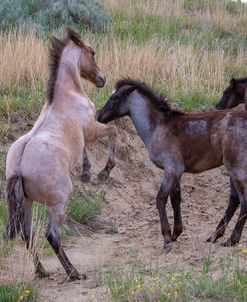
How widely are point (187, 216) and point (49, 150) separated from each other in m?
3.55

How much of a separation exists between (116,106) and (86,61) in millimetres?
652

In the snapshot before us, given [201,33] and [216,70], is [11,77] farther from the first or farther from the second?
[201,33]

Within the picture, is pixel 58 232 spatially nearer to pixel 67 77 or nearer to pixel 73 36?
pixel 67 77

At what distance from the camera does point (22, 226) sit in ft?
22.5

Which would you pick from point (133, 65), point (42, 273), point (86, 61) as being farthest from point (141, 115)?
point (133, 65)

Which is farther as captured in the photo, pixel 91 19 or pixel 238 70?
pixel 91 19

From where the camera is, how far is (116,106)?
345 inches

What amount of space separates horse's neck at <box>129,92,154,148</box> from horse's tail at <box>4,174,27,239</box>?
7.46ft

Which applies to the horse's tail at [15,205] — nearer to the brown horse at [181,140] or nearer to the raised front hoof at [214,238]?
the brown horse at [181,140]

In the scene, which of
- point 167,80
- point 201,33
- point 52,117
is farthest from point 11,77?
point 201,33

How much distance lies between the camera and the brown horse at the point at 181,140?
8.07 metres

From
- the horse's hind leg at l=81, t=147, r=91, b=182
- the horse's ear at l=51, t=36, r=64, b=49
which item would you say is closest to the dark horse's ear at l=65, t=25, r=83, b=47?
the horse's ear at l=51, t=36, r=64, b=49

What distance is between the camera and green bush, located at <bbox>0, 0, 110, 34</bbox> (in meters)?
16.7

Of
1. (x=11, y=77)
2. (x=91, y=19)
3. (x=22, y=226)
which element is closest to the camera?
(x=22, y=226)
